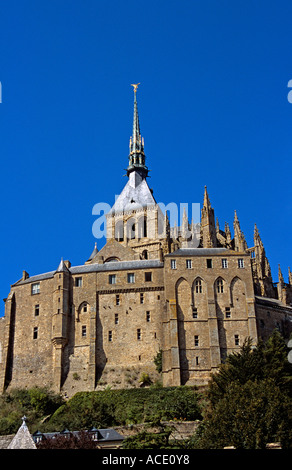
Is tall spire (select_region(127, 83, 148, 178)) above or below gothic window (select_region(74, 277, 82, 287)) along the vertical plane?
above

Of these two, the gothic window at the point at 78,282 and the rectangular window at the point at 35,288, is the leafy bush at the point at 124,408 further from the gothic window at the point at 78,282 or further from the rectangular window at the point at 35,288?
the rectangular window at the point at 35,288

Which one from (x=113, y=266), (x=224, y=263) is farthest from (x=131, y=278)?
(x=224, y=263)

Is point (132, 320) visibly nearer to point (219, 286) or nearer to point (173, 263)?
point (173, 263)

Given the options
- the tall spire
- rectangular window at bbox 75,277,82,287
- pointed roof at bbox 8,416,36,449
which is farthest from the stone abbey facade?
the tall spire

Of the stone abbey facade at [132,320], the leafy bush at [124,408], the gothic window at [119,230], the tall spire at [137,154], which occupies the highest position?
the tall spire at [137,154]

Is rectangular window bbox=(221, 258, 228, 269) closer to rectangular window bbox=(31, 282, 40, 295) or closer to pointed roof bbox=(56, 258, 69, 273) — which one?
pointed roof bbox=(56, 258, 69, 273)

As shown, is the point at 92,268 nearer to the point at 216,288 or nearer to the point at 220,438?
the point at 216,288

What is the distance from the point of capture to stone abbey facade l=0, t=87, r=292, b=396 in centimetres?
6581

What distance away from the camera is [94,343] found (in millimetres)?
67875

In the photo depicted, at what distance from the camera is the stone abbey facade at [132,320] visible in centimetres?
6581

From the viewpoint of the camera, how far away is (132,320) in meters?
68.5

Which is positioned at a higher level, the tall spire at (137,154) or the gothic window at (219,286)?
the tall spire at (137,154)

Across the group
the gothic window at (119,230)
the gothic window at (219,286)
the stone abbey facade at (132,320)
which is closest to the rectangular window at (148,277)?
the stone abbey facade at (132,320)
